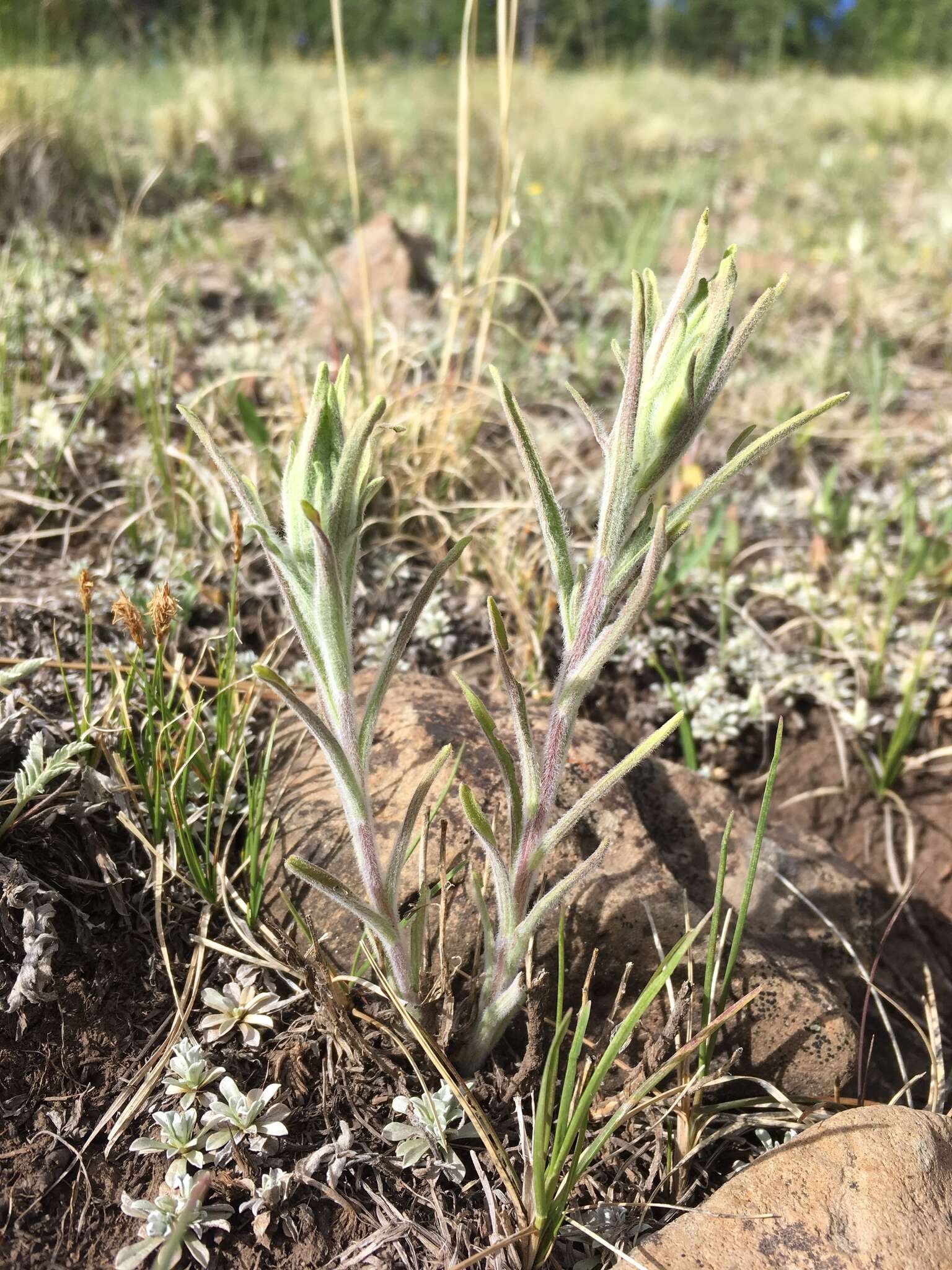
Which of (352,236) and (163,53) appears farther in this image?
(163,53)

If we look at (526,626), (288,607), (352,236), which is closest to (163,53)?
(352,236)

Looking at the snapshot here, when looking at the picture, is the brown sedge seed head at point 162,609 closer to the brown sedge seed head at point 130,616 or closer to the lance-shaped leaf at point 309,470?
the brown sedge seed head at point 130,616

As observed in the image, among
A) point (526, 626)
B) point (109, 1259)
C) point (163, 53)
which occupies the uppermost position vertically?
point (163, 53)

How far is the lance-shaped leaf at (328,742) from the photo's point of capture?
979 mm

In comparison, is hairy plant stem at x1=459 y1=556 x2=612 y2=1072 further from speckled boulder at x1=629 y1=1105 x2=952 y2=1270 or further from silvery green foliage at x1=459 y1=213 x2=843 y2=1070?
speckled boulder at x1=629 y1=1105 x2=952 y2=1270

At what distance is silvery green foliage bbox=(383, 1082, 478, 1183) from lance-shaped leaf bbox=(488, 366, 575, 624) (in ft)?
2.30

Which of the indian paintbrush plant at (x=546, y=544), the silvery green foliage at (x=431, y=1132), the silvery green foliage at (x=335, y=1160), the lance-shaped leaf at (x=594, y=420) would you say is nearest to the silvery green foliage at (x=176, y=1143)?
the silvery green foliage at (x=335, y=1160)

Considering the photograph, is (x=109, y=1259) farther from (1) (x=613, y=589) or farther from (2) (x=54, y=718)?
(1) (x=613, y=589)

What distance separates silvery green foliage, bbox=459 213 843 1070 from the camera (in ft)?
3.20

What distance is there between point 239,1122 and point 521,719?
0.68 meters

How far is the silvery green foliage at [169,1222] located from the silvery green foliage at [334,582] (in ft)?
1.31

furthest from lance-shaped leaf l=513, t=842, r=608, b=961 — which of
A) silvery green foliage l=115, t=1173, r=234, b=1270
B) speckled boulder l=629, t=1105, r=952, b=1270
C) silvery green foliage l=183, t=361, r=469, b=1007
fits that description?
silvery green foliage l=115, t=1173, r=234, b=1270

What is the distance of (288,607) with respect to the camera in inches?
42.1

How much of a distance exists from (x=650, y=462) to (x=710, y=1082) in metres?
0.86
